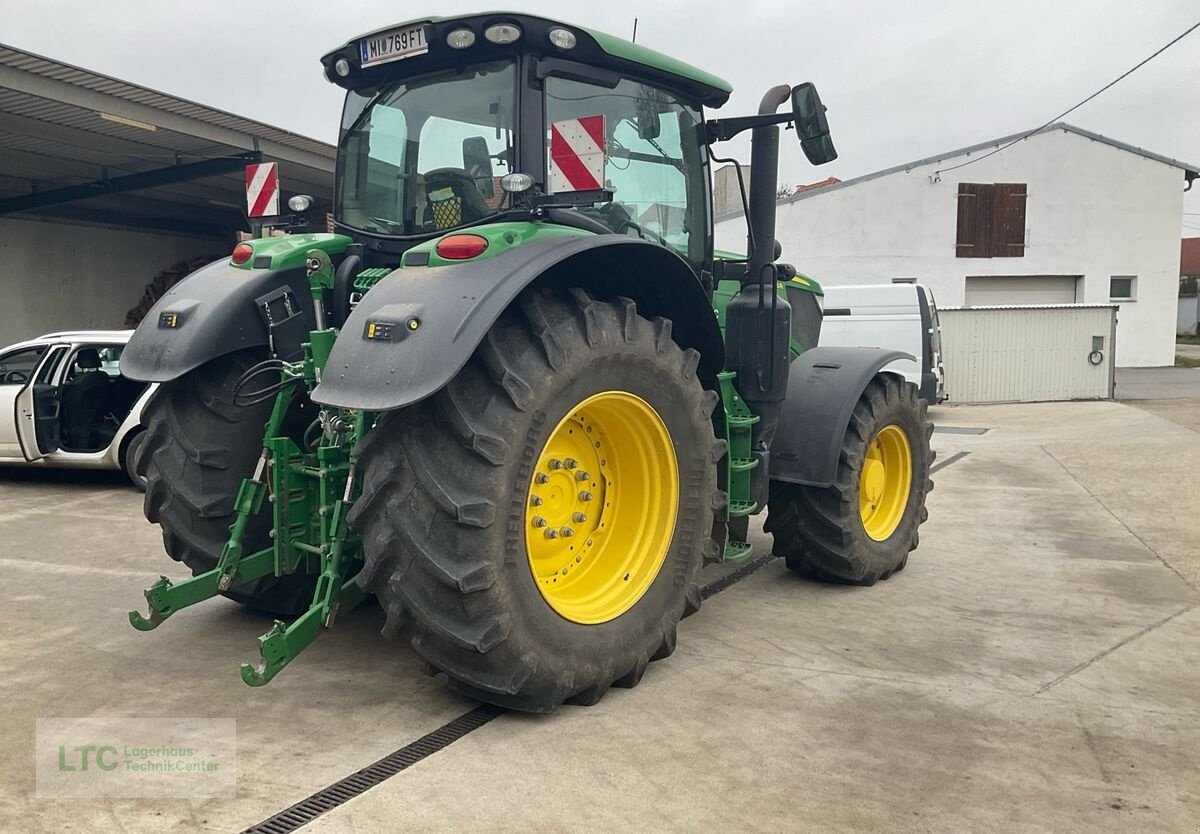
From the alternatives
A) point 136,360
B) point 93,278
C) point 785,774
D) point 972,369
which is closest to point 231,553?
point 136,360

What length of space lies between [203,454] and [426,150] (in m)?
1.55

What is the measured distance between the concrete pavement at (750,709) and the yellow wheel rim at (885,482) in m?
0.34

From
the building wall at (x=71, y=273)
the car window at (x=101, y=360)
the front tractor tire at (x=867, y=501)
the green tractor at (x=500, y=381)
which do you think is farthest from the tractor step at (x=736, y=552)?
the building wall at (x=71, y=273)

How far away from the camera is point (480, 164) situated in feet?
13.3

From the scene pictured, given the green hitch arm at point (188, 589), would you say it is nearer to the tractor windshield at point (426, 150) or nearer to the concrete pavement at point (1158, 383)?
the tractor windshield at point (426, 150)

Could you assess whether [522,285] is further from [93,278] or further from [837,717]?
[93,278]

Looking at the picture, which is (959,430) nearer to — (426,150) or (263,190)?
(263,190)

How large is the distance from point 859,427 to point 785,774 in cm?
246

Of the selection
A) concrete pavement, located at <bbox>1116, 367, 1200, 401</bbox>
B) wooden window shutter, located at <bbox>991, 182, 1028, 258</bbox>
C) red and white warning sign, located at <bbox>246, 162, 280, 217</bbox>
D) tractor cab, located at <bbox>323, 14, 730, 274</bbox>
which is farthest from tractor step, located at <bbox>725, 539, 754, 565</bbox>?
wooden window shutter, located at <bbox>991, 182, 1028, 258</bbox>

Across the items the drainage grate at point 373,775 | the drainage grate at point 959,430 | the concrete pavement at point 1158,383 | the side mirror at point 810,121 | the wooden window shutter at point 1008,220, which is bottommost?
the concrete pavement at point 1158,383

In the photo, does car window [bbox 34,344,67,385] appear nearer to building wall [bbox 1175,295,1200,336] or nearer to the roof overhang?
the roof overhang

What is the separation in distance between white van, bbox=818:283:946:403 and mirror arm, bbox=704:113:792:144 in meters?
10.1

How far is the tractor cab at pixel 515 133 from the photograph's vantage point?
3816mm

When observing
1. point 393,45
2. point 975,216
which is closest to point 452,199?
point 393,45
